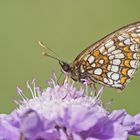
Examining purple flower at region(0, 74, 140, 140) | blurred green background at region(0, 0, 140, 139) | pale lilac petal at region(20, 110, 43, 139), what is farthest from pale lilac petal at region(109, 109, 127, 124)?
blurred green background at region(0, 0, 140, 139)

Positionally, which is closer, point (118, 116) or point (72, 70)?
point (118, 116)

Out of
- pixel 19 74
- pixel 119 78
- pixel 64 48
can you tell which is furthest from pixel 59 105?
pixel 64 48

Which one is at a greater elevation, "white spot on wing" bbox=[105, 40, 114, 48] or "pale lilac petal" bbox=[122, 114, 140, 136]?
"white spot on wing" bbox=[105, 40, 114, 48]

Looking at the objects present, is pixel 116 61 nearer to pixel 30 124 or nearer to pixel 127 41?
pixel 127 41

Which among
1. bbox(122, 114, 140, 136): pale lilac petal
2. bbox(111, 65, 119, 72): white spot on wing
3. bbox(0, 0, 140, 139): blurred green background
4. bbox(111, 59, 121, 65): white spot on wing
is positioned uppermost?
bbox(0, 0, 140, 139): blurred green background

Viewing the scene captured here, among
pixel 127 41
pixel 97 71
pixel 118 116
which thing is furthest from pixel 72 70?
pixel 118 116

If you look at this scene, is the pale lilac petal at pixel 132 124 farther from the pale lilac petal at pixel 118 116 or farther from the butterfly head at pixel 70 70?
the butterfly head at pixel 70 70

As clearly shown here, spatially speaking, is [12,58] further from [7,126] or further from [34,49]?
[7,126]

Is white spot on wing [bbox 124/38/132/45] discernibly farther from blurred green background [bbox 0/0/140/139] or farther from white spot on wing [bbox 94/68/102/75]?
blurred green background [bbox 0/0/140/139]
